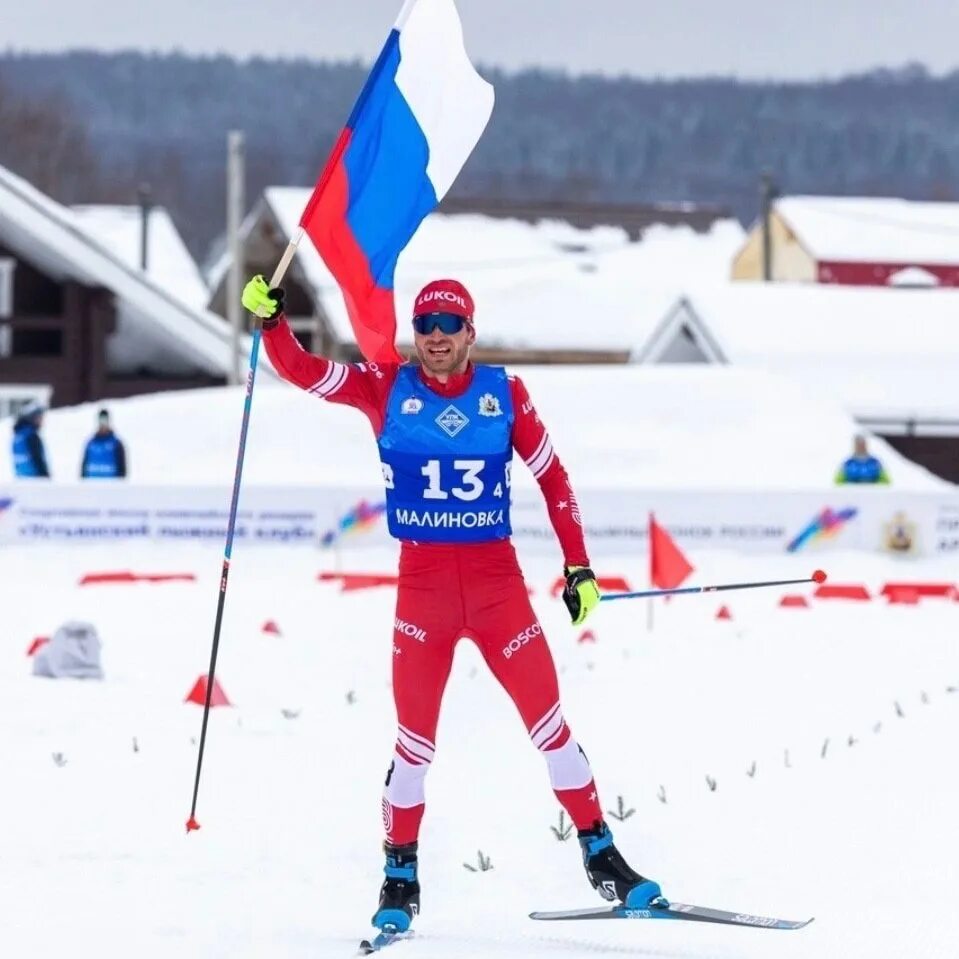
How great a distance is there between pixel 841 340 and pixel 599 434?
9830 millimetres

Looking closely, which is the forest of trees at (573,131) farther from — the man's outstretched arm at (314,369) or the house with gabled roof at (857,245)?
the man's outstretched arm at (314,369)

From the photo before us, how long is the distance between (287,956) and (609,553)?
49.2 ft

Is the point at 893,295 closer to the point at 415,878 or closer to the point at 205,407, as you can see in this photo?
the point at 205,407

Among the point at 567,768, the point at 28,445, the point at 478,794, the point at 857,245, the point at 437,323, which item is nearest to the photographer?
the point at 567,768

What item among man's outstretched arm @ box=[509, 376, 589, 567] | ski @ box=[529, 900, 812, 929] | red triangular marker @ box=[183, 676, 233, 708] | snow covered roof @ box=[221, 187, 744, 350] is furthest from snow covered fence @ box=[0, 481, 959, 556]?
snow covered roof @ box=[221, 187, 744, 350]

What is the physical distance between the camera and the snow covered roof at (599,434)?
89.8ft

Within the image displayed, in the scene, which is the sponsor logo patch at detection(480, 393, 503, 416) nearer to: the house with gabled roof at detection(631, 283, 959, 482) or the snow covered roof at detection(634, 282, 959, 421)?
the house with gabled roof at detection(631, 283, 959, 482)

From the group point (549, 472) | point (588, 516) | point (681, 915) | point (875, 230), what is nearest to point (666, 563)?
point (588, 516)

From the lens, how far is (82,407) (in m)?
29.6

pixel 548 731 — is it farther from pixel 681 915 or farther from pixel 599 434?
pixel 599 434

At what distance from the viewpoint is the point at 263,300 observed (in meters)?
6.25

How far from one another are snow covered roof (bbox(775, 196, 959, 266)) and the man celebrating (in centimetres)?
4921

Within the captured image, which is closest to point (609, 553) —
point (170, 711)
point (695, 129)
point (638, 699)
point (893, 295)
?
point (638, 699)

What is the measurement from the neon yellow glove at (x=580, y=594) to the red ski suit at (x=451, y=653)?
0.08 meters
